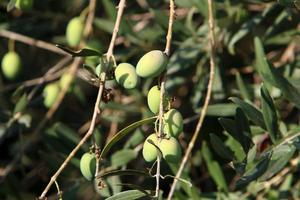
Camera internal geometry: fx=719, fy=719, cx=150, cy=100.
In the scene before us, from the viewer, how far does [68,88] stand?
1814mm

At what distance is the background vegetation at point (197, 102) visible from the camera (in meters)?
1.34

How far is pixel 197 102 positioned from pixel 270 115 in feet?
1.43

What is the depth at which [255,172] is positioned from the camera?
1.28 meters

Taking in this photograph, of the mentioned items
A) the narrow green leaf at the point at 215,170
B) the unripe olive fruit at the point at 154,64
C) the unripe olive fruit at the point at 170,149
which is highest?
the unripe olive fruit at the point at 154,64

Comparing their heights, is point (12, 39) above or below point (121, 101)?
above

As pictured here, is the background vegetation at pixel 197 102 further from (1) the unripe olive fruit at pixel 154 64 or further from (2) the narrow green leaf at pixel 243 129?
(1) the unripe olive fruit at pixel 154 64

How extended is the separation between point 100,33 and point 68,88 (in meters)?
0.49

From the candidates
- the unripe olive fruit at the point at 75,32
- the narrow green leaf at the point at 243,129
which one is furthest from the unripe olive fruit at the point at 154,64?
the unripe olive fruit at the point at 75,32

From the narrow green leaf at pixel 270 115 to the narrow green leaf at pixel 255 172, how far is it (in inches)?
2.0

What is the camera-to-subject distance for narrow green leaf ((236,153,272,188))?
1.27 m

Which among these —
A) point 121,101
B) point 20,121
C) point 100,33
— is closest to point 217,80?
point 121,101

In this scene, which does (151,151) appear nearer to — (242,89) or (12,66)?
(242,89)

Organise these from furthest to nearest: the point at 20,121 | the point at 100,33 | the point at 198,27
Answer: the point at 100,33, the point at 198,27, the point at 20,121

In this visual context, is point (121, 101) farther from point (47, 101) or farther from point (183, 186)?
point (183, 186)
